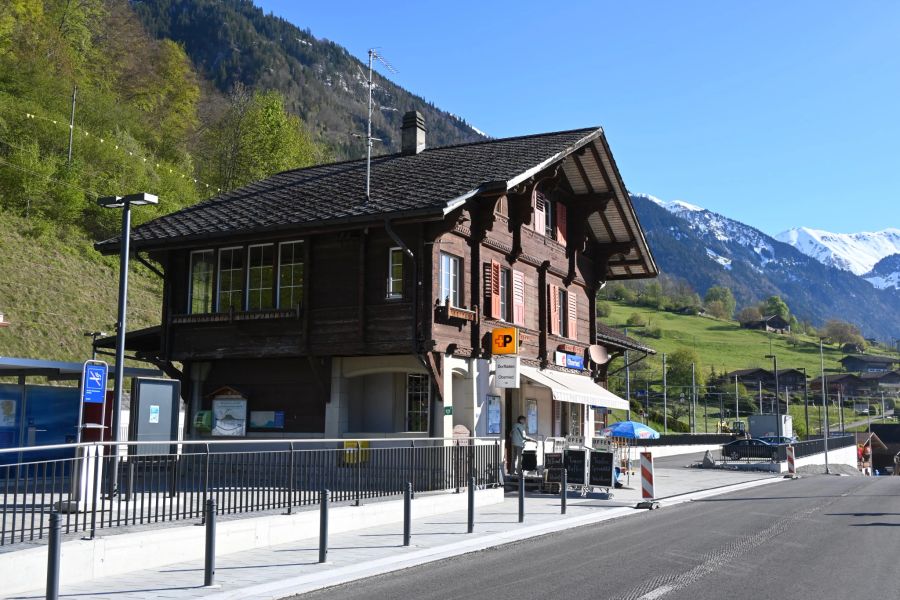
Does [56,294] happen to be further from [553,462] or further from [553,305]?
[553,462]

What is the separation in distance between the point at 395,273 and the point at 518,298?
5.24 m

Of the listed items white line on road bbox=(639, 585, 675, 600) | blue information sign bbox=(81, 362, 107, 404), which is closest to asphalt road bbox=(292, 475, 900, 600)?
white line on road bbox=(639, 585, 675, 600)

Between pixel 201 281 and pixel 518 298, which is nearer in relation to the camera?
pixel 201 281

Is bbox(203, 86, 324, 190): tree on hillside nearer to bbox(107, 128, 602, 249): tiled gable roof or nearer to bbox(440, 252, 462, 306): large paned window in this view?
bbox(107, 128, 602, 249): tiled gable roof

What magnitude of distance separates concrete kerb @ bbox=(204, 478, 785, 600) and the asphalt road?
0.83 feet

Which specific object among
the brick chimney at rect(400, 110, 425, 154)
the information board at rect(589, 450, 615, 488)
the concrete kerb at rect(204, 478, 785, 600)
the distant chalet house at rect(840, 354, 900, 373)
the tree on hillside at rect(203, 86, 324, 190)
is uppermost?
the tree on hillside at rect(203, 86, 324, 190)

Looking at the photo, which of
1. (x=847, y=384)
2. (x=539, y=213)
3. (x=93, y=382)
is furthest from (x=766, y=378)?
(x=93, y=382)

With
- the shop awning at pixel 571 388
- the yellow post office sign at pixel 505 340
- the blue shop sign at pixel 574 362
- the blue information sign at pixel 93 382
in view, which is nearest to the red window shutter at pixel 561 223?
the blue shop sign at pixel 574 362

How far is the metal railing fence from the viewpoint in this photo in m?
10.2

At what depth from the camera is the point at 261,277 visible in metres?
24.3

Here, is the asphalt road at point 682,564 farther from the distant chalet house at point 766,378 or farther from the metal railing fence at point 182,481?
the distant chalet house at point 766,378

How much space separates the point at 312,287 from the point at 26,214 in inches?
1209

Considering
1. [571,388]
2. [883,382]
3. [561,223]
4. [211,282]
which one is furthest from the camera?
[883,382]

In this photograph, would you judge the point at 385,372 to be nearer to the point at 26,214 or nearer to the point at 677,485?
the point at 677,485
